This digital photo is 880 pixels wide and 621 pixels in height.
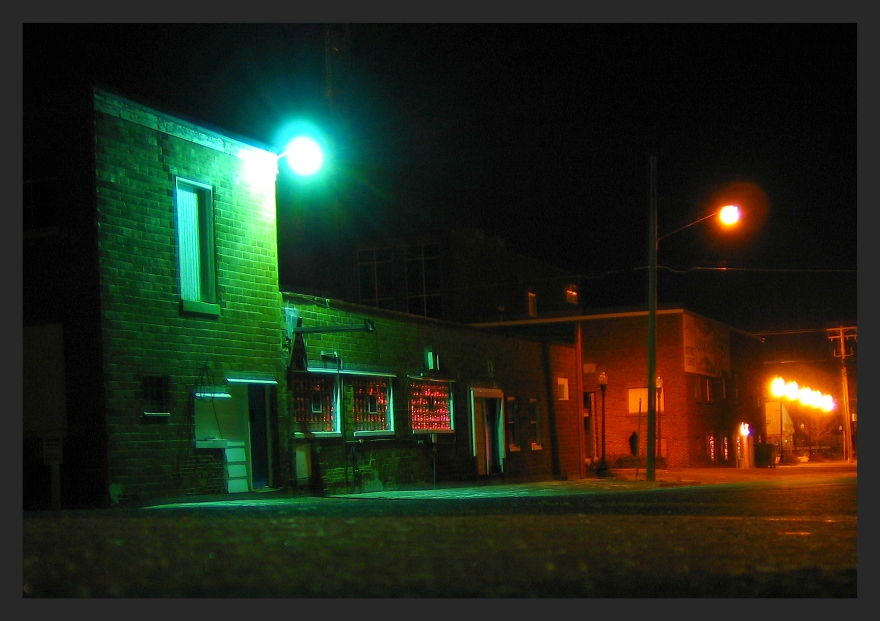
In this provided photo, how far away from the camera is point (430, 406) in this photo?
24.1 meters

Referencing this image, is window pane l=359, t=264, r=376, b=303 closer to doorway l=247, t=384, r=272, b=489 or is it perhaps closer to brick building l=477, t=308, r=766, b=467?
brick building l=477, t=308, r=766, b=467

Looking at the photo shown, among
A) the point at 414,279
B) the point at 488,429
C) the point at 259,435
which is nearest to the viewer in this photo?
the point at 259,435

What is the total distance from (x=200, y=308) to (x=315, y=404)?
3.67 meters

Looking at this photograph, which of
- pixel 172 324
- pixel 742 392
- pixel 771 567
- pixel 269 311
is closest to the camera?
pixel 771 567

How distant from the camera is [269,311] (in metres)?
19.0

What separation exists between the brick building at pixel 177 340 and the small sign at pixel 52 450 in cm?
3

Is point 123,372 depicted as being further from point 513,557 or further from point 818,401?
point 818,401

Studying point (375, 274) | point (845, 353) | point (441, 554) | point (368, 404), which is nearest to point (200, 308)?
point (368, 404)

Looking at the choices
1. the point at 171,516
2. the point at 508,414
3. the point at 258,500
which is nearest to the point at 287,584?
the point at 171,516

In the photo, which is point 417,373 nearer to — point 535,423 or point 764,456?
point 535,423

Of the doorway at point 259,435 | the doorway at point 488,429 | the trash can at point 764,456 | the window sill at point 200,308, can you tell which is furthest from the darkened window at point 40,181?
the trash can at point 764,456

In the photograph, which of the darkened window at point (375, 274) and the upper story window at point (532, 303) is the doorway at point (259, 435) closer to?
the darkened window at point (375, 274)

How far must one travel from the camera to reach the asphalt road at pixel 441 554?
6516mm

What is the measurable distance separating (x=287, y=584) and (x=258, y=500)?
10.6 m
